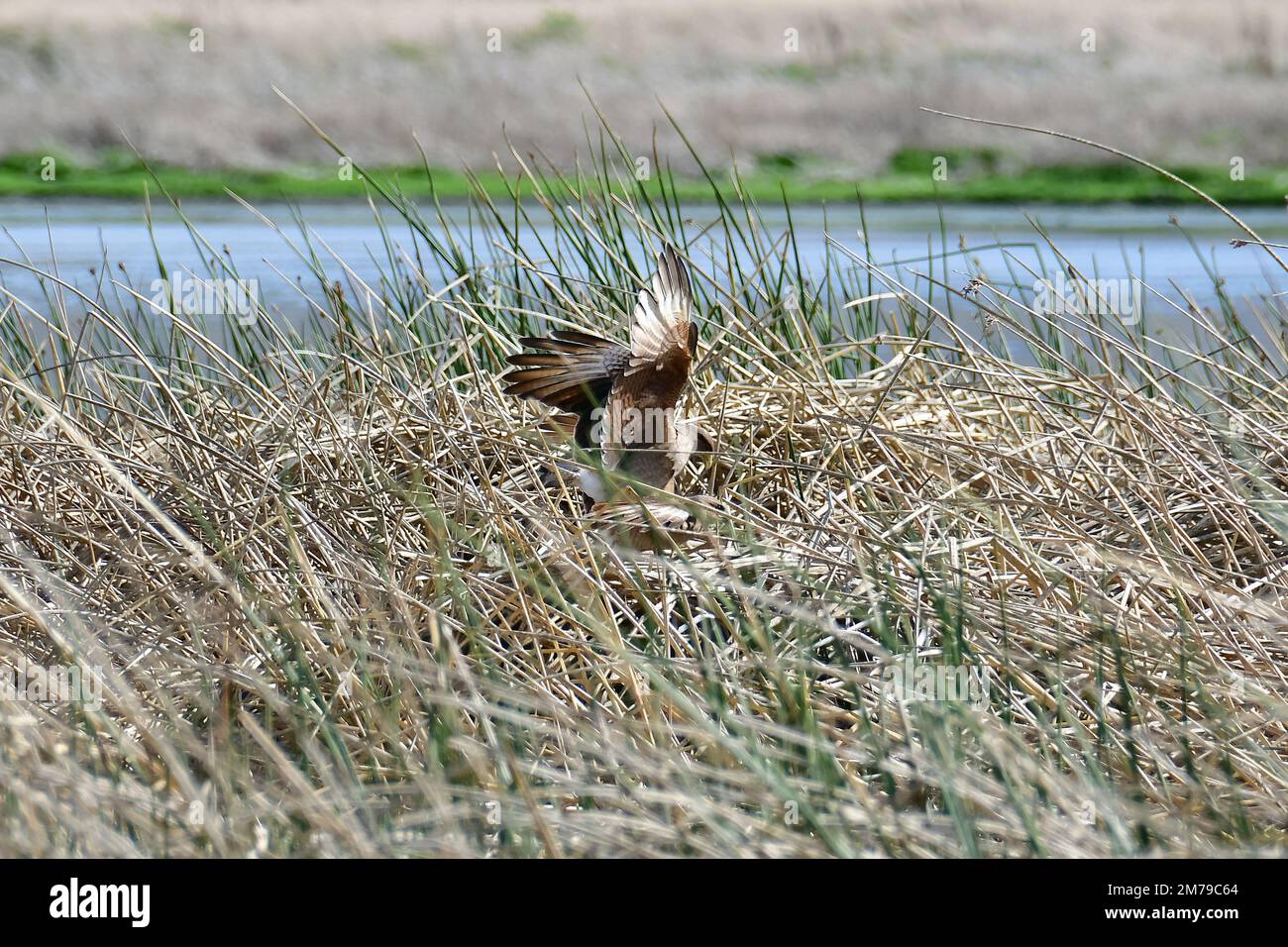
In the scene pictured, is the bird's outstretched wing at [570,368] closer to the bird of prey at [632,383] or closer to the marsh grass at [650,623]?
the bird of prey at [632,383]

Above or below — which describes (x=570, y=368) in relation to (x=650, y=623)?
above

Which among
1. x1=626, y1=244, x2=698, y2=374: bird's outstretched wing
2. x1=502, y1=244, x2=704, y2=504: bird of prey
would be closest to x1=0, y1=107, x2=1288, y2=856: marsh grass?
x1=502, y1=244, x2=704, y2=504: bird of prey

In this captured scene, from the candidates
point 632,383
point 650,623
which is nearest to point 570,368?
point 632,383

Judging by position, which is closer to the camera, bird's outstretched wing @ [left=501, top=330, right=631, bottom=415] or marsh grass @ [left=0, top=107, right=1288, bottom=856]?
marsh grass @ [left=0, top=107, right=1288, bottom=856]

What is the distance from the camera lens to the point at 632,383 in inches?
60.6

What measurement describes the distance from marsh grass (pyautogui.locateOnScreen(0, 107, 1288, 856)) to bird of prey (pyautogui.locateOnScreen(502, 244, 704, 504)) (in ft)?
0.35

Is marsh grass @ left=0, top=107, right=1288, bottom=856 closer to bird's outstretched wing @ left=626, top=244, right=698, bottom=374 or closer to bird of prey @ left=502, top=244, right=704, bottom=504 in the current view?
bird of prey @ left=502, top=244, right=704, bottom=504

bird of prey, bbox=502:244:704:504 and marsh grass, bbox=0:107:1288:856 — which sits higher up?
bird of prey, bbox=502:244:704:504

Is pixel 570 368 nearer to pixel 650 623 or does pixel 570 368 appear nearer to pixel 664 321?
pixel 664 321

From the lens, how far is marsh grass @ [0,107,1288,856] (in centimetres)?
113

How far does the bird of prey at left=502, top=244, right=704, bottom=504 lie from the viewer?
150 cm

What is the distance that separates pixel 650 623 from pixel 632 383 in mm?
316

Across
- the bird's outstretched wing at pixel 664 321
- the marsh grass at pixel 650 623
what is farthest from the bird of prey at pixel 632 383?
the marsh grass at pixel 650 623
